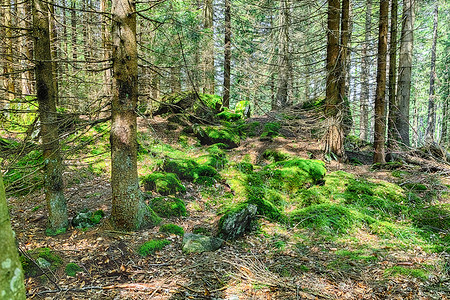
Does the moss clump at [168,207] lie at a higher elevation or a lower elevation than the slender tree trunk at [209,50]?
lower

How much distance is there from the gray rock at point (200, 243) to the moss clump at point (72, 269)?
1521 mm

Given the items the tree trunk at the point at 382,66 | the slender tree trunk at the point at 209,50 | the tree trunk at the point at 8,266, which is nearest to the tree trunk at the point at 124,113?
the tree trunk at the point at 8,266

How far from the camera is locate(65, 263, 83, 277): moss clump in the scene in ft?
10.9

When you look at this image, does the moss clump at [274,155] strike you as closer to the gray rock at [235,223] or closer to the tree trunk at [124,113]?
the gray rock at [235,223]

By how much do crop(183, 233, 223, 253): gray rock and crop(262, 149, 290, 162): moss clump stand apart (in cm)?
541

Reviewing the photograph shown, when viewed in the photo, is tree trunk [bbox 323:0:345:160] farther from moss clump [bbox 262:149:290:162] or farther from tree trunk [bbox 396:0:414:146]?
tree trunk [bbox 396:0:414:146]

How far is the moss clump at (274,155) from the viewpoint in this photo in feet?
29.8

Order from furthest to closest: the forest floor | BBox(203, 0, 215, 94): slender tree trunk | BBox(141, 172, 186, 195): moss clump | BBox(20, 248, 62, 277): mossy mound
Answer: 1. BBox(203, 0, 215, 94): slender tree trunk
2. BBox(141, 172, 186, 195): moss clump
3. BBox(20, 248, 62, 277): mossy mound
4. the forest floor

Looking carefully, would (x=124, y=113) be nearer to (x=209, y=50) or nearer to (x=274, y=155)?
(x=274, y=155)

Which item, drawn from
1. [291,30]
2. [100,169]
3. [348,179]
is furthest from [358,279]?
[291,30]

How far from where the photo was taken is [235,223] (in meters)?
4.59

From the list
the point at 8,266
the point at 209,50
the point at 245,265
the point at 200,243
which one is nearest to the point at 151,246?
the point at 200,243

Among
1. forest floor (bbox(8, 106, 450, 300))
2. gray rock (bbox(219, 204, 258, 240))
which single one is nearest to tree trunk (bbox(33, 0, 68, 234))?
forest floor (bbox(8, 106, 450, 300))

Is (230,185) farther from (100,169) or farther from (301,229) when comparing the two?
(100,169)
